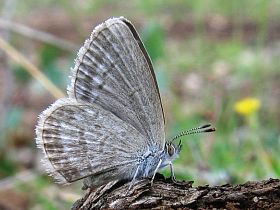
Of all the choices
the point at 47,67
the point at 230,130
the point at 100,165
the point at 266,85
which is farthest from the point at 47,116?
the point at 266,85

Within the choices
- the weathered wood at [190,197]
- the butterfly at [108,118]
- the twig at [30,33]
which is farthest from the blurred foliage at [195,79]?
the weathered wood at [190,197]

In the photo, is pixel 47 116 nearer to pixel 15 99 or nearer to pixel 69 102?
pixel 69 102

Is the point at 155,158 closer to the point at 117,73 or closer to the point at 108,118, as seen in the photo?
the point at 108,118

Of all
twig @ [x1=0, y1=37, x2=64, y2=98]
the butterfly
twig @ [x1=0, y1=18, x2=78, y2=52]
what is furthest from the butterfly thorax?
twig @ [x1=0, y1=18, x2=78, y2=52]

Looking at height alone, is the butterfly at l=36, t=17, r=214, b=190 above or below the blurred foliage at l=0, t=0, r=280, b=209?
below

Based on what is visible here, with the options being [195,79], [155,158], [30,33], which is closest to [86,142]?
[155,158]

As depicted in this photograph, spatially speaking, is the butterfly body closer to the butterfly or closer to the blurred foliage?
the butterfly
